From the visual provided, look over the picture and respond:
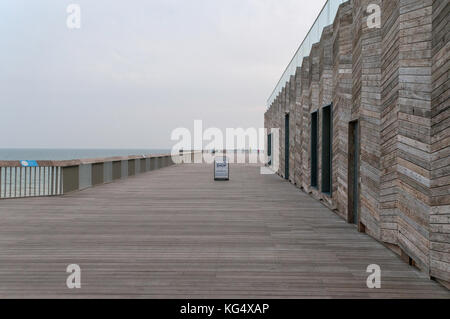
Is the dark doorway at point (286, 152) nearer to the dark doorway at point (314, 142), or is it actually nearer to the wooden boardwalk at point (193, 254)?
the dark doorway at point (314, 142)

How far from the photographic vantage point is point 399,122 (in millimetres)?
5582

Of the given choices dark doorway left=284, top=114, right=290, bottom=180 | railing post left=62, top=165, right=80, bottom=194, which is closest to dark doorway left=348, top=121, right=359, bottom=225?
railing post left=62, top=165, right=80, bottom=194

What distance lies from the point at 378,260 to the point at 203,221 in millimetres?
3573

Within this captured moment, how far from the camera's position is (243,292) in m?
4.08

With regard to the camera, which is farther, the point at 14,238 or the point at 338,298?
the point at 14,238

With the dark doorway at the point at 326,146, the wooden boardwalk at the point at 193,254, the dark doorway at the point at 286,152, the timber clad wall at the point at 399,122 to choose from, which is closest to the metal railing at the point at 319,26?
the timber clad wall at the point at 399,122

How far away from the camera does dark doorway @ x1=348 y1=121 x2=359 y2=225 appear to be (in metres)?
8.14

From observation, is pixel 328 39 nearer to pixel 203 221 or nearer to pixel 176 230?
pixel 203 221

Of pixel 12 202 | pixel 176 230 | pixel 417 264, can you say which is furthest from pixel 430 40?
pixel 12 202

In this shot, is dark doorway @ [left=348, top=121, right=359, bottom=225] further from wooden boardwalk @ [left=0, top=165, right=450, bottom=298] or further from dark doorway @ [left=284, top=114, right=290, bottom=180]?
dark doorway @ [left=284, top=114, right=290, bottom=180]

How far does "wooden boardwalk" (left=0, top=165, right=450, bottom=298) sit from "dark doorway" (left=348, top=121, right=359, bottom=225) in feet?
1.22

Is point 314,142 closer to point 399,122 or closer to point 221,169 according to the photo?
point 221,169

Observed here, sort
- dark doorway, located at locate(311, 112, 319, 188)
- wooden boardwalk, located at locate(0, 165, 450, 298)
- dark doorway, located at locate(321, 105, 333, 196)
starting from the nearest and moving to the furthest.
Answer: wooden boardwalk, located at locate(0, 165, 450, 298) → dark doorway, located at locate(321, 105, 333, 196) → dark doorway, located at locate(311, 112, 319, 188)
